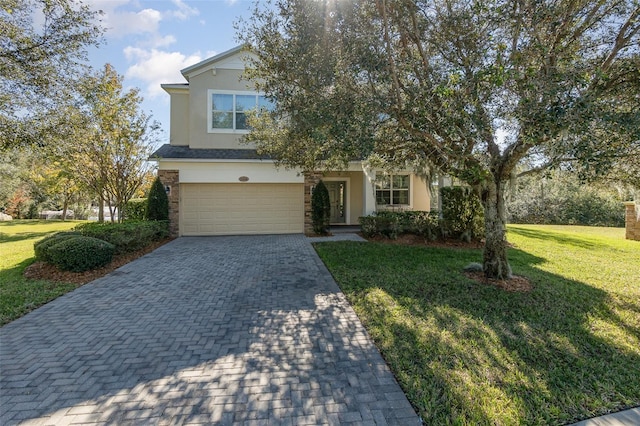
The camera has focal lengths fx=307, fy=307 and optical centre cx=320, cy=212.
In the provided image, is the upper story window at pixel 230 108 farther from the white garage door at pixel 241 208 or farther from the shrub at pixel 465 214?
the shrub at pixel 465 214

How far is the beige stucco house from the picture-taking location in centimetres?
1267

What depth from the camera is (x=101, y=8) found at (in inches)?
287

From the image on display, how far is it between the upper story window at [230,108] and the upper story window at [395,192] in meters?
6.88

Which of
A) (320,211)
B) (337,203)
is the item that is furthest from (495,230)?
(337,203)

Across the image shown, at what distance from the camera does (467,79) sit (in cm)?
487

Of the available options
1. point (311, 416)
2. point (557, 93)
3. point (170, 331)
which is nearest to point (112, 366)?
point (170, 331)

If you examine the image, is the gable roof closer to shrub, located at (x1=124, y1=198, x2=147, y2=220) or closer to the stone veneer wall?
shrub, located at (x1=124, y1=198, x2=147, y2=220)

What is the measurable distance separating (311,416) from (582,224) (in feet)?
90.2

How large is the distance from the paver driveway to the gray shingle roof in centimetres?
717

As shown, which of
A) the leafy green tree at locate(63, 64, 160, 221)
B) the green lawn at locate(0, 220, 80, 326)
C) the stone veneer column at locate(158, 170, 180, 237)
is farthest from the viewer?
the stone veneer column at locate(158, 170, 180, 237)

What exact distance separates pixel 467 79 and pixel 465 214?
23.1 ft

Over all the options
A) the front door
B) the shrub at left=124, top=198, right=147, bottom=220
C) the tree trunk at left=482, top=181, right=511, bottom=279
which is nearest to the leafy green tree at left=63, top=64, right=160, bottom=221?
the shrub at left=124, top=198, right=147, bottom=220

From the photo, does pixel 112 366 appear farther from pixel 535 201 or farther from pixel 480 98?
pixel 535 201

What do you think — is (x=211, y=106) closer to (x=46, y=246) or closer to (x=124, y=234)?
(x=124, y=234)
